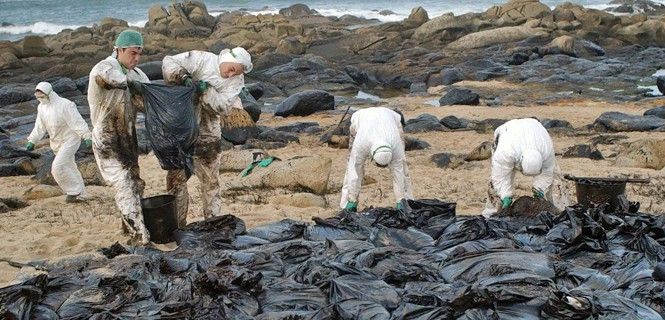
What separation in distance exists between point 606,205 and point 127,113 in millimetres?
4551

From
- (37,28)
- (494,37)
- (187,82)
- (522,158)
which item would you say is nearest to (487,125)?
(522,158)

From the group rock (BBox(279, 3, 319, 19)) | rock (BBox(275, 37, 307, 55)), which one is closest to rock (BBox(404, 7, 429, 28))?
rock (BBox(275, 37, 307, 55))

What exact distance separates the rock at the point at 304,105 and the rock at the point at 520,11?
16.8 meters

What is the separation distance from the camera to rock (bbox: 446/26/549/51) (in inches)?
1187

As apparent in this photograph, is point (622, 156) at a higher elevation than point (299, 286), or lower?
lower

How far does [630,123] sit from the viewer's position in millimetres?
14922

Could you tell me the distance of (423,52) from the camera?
29.0 meters

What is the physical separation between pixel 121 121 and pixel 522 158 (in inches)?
151

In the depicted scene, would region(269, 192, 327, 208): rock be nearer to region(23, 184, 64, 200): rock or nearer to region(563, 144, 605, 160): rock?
region(23, 184, 64, 200): rock

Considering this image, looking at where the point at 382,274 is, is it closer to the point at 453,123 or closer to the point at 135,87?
the point at 135,87

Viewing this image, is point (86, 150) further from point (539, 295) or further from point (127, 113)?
point (539, 295)

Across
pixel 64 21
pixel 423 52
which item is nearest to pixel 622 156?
pixel 423 52

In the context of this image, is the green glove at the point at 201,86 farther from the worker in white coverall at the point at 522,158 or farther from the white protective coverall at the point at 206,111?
the worker in white coverall at the point at 522,158

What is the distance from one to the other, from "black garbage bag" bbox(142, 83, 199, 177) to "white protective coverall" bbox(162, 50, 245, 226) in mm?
223
